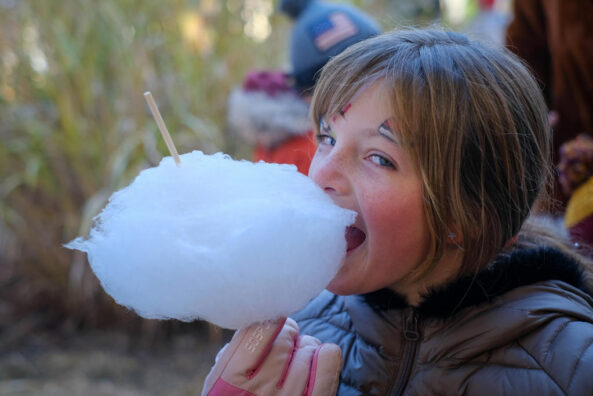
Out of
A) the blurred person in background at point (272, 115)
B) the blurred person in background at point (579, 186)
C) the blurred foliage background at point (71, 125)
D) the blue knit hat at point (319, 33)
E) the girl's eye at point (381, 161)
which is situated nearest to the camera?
the girl's eye at point (381, 161)

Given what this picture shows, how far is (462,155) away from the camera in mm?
980

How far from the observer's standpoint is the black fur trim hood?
3.43 ft

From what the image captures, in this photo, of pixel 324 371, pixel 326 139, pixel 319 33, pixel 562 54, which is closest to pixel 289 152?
pixel 319 33

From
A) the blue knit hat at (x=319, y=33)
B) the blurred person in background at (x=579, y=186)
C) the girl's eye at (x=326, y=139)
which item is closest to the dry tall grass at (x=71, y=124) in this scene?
the blue knit hat at (x=319, y=33)

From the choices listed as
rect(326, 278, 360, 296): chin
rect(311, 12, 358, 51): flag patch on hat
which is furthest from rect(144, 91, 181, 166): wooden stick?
rect(311, 12, 358, 51): flag patch on hat

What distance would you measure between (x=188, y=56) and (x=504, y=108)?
304cm

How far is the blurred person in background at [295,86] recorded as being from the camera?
9.02 feet

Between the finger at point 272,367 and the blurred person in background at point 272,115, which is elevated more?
the finger at point 272,367

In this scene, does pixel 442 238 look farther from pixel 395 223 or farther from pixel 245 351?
pixel 245 351

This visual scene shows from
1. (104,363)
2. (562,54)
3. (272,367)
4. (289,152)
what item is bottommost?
(104,363)

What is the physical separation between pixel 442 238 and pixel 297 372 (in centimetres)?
36

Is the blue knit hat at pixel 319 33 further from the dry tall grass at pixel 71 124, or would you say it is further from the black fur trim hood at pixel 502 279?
the black fur trim hood at pixel 502 279

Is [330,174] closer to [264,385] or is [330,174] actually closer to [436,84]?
[436,84]

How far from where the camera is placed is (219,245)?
902 mm
